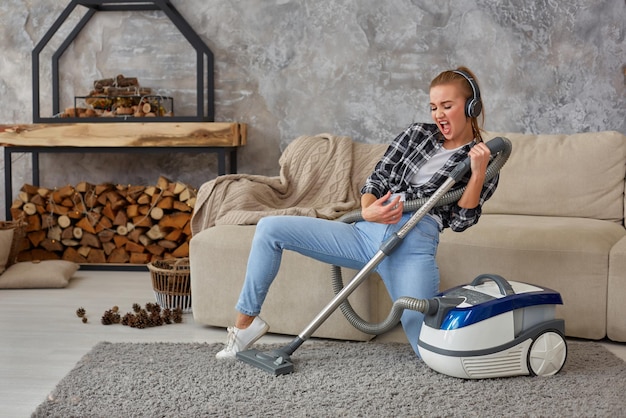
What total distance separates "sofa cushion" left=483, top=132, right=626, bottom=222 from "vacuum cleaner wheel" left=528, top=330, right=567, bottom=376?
3.62 feet

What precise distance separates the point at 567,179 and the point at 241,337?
1639 millimetres

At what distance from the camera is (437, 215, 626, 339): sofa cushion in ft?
8.91

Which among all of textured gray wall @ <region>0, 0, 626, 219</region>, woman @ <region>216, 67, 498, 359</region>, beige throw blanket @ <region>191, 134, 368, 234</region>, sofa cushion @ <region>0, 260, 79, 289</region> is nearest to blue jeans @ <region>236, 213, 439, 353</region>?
woman @ <region>216, 67, 498, 359</region>

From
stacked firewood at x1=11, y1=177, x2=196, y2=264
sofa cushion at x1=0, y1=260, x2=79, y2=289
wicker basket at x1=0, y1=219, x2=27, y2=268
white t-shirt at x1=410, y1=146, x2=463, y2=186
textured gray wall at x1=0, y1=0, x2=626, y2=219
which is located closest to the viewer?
white t-shirt at x1=410, y1=146, x2=463, y2=186

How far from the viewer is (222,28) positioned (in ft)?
14.3

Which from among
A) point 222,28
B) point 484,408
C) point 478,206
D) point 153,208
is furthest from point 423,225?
point 222,28

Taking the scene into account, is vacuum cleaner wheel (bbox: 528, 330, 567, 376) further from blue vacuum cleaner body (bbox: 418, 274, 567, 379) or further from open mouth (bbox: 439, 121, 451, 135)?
open mouth (bbox: 439, 121, 451, 135)

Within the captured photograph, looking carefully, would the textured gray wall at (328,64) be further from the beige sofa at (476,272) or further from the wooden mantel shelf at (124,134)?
the beige sofa at (476,272)

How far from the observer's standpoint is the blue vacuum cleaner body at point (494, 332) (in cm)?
220

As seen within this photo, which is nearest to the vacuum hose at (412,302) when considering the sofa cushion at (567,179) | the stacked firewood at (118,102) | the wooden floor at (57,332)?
the wooden floor at (57,332)

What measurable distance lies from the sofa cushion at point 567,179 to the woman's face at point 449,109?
1092 mm

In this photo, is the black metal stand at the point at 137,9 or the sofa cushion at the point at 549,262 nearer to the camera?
the sofa cushion at the point at 549,262

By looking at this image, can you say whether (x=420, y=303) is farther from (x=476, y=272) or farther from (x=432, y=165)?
(x=476, y=272)

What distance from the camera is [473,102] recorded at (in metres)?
2.26
